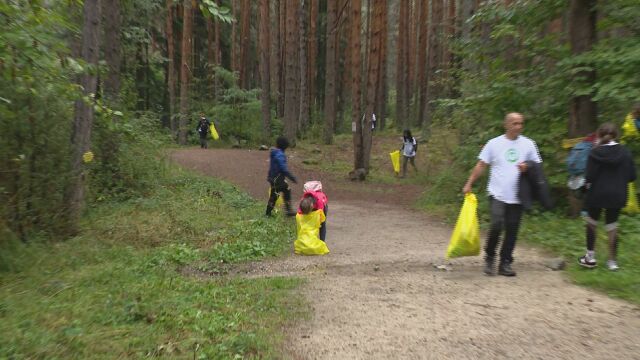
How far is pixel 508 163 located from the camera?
18.5 ft

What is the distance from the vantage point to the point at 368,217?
11.6 metres

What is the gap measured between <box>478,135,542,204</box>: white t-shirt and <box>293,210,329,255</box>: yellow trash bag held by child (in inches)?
109

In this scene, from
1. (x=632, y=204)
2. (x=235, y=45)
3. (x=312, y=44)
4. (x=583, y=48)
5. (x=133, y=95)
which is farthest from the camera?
(x=235, y=45)

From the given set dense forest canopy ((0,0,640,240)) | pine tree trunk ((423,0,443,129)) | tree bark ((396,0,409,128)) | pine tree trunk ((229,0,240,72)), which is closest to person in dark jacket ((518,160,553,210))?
dense forest canopy ((0,0,640,240))

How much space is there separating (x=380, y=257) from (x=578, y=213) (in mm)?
3916

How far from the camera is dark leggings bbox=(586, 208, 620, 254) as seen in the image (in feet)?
18.7

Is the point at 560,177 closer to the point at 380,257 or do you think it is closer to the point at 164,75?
the point at 380,257

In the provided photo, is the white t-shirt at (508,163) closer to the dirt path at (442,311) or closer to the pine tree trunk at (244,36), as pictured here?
the dirt path at (442,311)

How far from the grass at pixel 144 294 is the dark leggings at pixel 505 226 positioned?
2.45 meters

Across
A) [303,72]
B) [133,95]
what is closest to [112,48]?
[133,95]

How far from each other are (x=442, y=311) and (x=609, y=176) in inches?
105

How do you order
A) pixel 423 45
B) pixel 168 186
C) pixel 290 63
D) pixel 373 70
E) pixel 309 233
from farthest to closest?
1. pixel 423 45
2. pixel 290 63
3. pixel 373 70
4. pixel 168 186
5. pixel 309 233

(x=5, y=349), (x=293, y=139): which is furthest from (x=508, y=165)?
(x=293, y=139)

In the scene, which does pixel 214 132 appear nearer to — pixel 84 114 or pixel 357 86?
pixel 357 86
